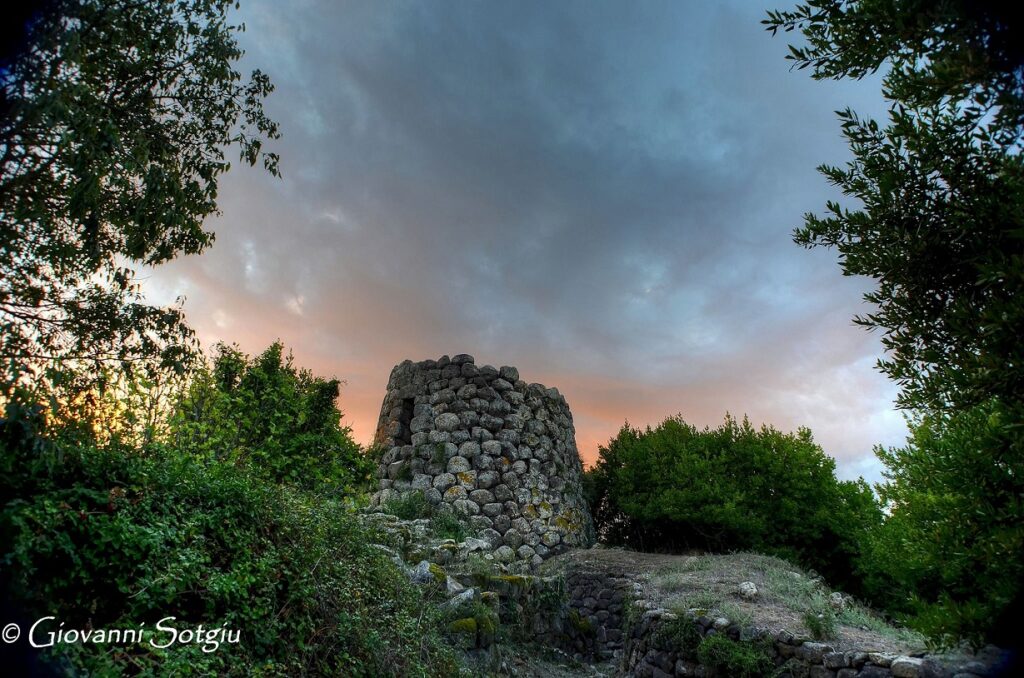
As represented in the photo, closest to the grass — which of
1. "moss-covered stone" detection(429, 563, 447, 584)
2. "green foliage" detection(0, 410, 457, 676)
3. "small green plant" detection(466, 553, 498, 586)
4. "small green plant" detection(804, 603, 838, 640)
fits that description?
"small green plant" detection(804, 603, 838, 640)

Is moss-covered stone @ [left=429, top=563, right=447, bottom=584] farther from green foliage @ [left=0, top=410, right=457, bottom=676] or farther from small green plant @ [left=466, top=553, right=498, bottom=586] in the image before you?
green foliage @ [left=0, top=410, right=457, bottom=676]

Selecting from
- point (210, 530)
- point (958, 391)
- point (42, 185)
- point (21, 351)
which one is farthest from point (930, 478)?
point (42, 185)

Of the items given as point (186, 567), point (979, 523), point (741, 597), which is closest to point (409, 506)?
point (741, 597)

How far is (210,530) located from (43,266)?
3.05 metres

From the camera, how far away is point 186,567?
379cm

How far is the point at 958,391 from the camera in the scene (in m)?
2.97

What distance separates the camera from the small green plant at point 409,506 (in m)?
10.6

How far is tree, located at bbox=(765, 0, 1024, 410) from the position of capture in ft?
8.01

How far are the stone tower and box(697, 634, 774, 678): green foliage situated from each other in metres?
4.94

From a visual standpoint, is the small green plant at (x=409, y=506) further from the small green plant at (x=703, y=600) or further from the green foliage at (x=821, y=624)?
the green foliage at (x=821, y=624)

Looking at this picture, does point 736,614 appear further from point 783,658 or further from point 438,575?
point 438,575

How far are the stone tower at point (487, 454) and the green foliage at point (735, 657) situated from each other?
16.2 feet

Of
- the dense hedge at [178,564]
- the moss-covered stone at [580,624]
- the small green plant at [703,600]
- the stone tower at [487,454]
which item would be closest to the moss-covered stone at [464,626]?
the dense hedge at [178,564]

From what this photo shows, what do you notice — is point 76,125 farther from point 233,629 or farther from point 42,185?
point 233,629
